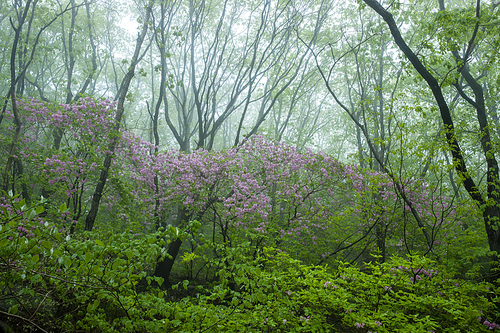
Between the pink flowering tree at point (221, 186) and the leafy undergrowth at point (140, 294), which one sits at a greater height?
the pink flowering tree at point (221, 186)

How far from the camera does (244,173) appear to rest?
689 centimetres

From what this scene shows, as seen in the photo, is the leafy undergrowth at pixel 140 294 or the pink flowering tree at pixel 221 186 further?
the pink flowering tree at pixel 221 186

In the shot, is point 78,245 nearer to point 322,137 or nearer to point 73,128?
point 73,128

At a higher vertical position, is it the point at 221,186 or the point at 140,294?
the point at 221,186

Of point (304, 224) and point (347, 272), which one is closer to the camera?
point (347, 272)

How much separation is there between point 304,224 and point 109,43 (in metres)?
13.5

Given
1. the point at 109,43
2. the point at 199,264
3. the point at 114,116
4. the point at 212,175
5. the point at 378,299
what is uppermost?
the point at 109,43

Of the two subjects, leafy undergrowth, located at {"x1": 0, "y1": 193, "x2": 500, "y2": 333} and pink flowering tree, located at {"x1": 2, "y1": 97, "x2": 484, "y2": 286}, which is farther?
pink flowering tree, located at {"x1": 2, "y1": 97, "x2": 484, "y2": 286}

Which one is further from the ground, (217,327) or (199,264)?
(217,327)

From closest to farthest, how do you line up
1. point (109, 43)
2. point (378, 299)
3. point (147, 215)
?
1. point (378, 299)
2. point (147, 215)
3. point (109, 43)

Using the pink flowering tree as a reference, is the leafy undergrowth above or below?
below

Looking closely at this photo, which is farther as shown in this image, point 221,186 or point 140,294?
point 221,186

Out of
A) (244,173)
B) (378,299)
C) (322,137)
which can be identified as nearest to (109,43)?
(244,173)

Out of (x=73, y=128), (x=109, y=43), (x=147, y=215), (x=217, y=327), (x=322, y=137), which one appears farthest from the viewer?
(x=322, y=137)
